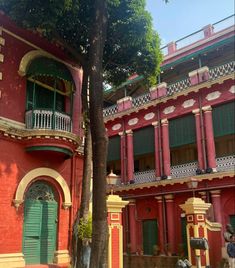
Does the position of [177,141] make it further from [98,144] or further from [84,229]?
[98,144]

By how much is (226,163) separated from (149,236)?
601cm

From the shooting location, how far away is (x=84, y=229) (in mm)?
9914

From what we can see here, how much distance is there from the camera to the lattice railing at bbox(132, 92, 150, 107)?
21.3 metres

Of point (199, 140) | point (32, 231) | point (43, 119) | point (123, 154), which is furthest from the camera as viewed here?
point (123, 154)

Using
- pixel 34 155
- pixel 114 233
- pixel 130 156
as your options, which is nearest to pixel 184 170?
pixel 130 156

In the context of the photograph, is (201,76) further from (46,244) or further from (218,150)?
(46,244)

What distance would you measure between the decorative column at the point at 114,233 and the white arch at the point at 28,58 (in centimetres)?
465

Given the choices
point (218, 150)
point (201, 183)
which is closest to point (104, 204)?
point (201, 183)

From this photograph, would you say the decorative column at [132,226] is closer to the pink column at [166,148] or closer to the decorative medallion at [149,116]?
the pink column at [166,148]

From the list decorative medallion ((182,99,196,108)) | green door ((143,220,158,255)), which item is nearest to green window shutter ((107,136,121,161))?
green door ((143,220,158,255))

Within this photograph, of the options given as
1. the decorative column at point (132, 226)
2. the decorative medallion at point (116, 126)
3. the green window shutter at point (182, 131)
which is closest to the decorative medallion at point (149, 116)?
the green window shutter at point (182, 131)

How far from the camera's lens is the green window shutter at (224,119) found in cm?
1733

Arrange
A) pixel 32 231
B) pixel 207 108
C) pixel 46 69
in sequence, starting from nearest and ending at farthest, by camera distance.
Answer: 1. pixel 32 231
2. pixel 46 69
3. pixel 207 108

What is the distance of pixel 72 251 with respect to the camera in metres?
10.3
